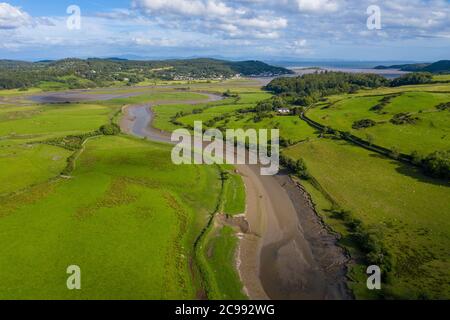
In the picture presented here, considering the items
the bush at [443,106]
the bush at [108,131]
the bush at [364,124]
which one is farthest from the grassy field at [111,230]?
the bush at [443,106]

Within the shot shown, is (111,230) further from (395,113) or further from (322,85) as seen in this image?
(322,85)

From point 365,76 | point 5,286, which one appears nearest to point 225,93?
point 365,76

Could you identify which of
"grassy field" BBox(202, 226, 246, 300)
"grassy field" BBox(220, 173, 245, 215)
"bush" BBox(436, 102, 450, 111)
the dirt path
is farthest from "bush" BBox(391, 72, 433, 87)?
"grassy field" BBox(202, 226, 246, 300)

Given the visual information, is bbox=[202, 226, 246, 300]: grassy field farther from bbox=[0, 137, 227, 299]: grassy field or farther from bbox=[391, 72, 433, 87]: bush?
bbox=[391, 72, 433, 87]: bush

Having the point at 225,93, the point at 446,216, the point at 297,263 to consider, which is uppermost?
the point at 225,93

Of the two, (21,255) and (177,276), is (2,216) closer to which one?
(21,255)

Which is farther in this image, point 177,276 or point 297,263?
point 297,263

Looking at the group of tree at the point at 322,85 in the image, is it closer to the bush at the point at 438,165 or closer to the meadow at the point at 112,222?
the bush at the point at 438,165
